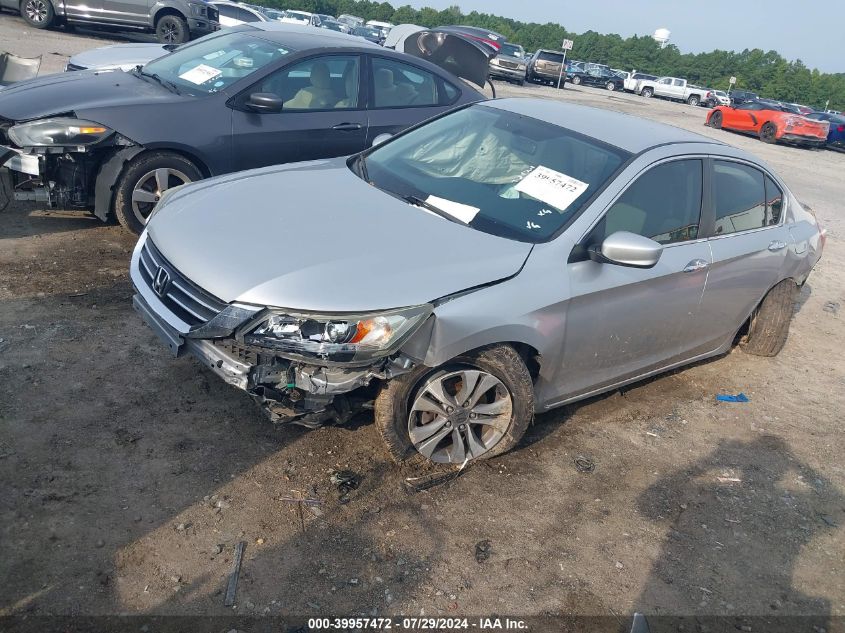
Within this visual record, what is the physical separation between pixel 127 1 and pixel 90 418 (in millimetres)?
16107

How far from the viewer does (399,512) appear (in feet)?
11.3

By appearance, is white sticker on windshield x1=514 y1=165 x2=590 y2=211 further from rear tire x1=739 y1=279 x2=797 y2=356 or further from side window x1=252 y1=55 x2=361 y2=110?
side window x1=252 y1=55 x2=361 y2=110

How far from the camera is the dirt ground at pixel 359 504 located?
295cm

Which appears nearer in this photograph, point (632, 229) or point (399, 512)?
point (399, 512)

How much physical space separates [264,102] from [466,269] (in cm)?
312

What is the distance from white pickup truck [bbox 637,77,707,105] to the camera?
150 feet

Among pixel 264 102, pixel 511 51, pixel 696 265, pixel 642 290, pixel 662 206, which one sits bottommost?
pixel 642 290

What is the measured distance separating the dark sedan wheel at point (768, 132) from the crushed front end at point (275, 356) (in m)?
25.8

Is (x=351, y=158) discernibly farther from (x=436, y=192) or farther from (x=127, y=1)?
(x=127, y=1)

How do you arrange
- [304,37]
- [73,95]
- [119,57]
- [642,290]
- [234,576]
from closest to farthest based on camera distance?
[234,576], [642,290], [73,95], [304,37], [119,57]

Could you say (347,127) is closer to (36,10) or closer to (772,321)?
(772,321)

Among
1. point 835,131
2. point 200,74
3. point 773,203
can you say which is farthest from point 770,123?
Result: point 200,74

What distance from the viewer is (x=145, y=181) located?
19.0 feet

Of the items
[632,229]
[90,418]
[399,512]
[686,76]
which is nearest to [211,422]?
[90,418]
